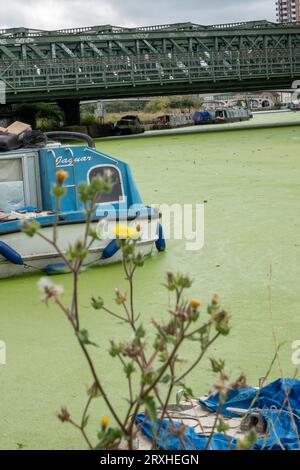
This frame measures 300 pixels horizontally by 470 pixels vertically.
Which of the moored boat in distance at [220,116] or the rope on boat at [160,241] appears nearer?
the rope on boat at [160,241]

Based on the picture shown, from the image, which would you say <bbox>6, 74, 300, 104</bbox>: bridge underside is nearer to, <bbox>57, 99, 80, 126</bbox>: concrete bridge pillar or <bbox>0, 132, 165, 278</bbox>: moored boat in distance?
<bbox>57, 99, 80, 126</bbox>: concrete bridge pillar

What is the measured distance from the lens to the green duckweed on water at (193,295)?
471 centimetres

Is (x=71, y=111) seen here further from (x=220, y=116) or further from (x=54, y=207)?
(x=54, y=207)

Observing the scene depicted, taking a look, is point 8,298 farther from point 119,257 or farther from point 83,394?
point 83,394

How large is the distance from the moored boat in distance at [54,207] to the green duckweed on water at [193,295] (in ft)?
0.67

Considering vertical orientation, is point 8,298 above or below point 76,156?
below

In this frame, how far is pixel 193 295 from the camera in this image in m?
6.99

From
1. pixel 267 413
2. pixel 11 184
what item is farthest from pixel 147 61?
pixel 267 413

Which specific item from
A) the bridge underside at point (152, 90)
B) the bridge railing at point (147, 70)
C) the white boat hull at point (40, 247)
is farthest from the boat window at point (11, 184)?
the bridge underside at point (152, 90)

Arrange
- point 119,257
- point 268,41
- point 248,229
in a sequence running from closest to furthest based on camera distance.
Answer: point 119,257 → point 248,229 → point 268,41

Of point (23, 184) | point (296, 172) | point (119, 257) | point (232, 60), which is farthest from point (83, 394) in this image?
point (232, 60)

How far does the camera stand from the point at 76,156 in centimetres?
888

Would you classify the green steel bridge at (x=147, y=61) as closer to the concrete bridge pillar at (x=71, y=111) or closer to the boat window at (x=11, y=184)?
the concrete bridge pillar at (x=71, y=111)

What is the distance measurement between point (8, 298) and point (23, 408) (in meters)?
2.66
